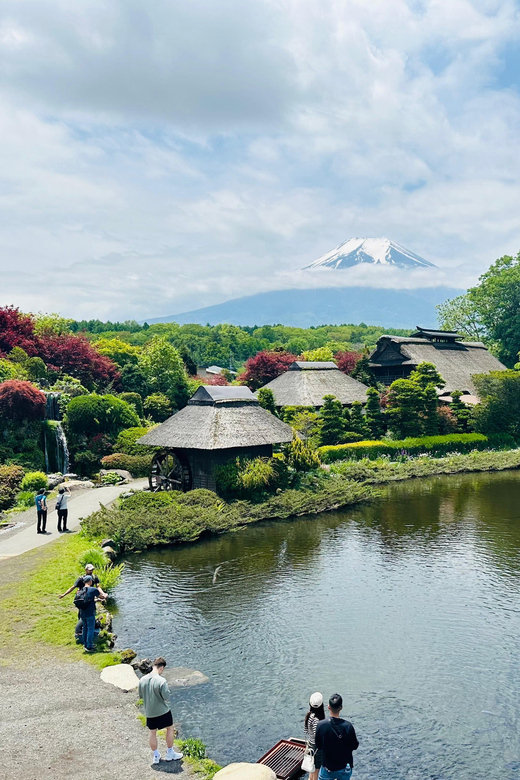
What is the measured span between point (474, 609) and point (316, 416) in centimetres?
2560

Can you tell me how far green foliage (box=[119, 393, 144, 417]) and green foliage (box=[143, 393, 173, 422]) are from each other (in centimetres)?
102

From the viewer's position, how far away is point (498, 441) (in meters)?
45.8

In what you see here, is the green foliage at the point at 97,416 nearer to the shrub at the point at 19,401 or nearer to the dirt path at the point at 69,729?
the shrub at the point at 19,401

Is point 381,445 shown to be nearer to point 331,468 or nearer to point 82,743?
point 331,468

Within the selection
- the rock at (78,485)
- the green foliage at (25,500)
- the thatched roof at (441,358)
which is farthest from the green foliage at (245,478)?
the thatched roof at (441,358)

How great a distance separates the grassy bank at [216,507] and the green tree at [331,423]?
399cm

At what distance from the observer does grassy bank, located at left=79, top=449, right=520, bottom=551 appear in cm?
2231

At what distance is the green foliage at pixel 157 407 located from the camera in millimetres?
45844

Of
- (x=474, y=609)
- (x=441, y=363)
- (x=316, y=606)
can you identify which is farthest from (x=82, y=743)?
(x=441, y=363)

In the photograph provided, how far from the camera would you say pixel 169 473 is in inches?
1224

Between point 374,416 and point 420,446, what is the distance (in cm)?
406

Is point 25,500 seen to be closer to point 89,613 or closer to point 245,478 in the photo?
point 245,478

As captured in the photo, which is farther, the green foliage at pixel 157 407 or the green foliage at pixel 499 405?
the green foliage at pixel 499 405

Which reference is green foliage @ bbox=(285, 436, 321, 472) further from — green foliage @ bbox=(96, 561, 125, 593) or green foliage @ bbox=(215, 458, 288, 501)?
green foliage @ bbox=(96, 561, 125, 593)
